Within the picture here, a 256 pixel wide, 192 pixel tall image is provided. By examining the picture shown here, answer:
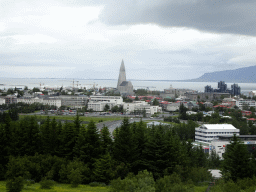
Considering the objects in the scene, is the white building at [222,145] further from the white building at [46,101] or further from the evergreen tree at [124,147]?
the white building at [46,101]

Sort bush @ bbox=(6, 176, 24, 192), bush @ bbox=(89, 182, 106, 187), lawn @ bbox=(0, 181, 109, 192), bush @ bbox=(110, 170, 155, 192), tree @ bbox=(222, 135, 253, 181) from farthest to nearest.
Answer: tree @ bbox=(222, 135, 253, 181) → bush @ bbox=(89, 182, 106, 187) → lawn @ bbox=(0, 181, 109, 192) → bush @ bbox=(6, 176, 24, 192) → bush @ bbox=(110, 170, 155, 192)

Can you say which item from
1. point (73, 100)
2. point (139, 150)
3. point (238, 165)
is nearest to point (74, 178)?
point (139, 150)

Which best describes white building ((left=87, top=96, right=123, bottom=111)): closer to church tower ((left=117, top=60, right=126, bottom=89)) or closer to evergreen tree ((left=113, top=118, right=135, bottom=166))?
evergreen tree ((left=113, top=118, right=135, bottom=166))

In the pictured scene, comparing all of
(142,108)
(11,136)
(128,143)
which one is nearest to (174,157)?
(128,143)

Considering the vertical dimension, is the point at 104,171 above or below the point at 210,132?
above

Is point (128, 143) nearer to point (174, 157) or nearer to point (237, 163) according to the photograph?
point (174, 157)

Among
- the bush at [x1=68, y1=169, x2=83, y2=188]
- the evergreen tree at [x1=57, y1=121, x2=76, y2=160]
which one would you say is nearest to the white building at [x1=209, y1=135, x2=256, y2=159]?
the evergreen tree at [x1=57, y1=121, x2=76, y2=160]

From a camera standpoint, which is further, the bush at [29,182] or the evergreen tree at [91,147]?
the evergreen tree at [91,147]

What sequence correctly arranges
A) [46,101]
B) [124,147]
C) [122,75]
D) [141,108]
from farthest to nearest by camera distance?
[122,75] < [46,101] < [141,108] < [124,147]

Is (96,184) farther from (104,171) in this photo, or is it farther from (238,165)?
(238,165)

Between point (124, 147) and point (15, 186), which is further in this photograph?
point (124, 147)

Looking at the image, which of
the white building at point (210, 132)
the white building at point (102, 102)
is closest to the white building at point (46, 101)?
the white building at point (102, 102)
